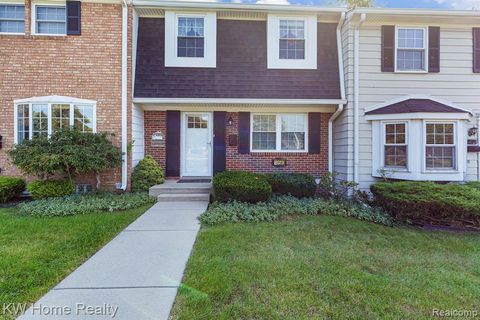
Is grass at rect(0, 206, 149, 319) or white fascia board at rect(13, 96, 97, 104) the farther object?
white fascia board at rect(13, 96, 97, 104)

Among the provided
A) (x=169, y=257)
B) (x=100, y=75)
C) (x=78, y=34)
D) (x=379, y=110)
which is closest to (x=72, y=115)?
(x=100, y=75)

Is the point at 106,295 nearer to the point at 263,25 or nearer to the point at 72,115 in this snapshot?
the point at 72,115

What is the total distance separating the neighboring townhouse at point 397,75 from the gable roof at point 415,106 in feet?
0.08

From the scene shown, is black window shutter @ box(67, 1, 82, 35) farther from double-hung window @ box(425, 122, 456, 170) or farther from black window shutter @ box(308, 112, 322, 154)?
double-hung window @ box(425, 122, 456, 170)

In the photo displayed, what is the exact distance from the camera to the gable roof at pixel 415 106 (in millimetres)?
7012

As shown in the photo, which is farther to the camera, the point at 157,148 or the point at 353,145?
the point at 157,148

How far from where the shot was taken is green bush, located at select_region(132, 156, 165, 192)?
25.4 ft

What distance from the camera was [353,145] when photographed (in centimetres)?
771

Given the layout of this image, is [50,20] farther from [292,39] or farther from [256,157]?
[256,157]

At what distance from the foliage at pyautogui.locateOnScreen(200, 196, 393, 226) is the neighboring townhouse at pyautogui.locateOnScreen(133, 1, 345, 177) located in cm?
237

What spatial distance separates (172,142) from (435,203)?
22.9 ft

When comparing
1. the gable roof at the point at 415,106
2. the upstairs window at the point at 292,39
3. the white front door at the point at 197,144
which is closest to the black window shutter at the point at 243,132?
the white front door at the point at 197,144

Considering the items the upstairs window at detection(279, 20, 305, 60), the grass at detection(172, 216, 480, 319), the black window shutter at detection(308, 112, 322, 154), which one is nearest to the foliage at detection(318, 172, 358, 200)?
the black window shutter at detection(308, 112, 322, 154)

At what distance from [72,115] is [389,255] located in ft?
26.3
